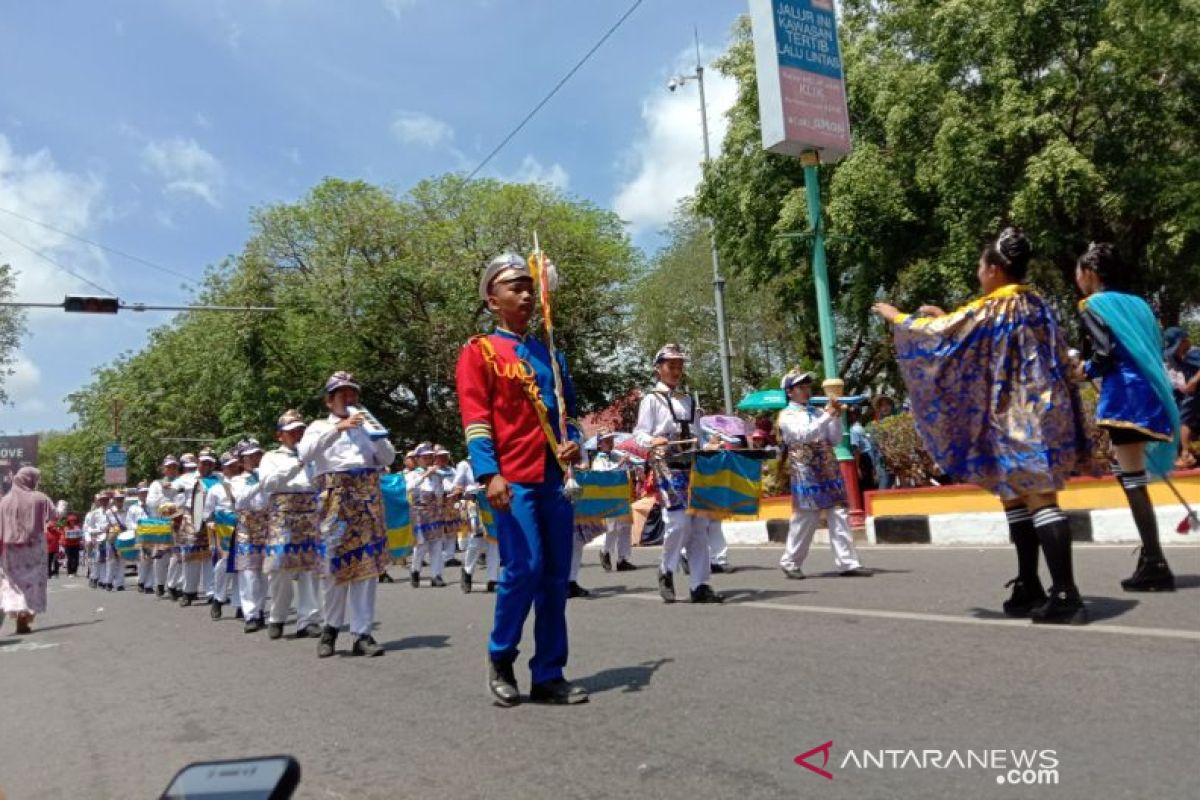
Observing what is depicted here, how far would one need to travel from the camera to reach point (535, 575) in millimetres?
4984

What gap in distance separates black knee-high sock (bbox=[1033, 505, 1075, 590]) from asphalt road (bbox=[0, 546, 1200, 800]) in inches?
11.0

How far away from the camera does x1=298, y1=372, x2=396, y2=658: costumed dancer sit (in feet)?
24.3

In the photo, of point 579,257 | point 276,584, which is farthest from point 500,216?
point 276,584

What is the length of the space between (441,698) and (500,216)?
30085 mm

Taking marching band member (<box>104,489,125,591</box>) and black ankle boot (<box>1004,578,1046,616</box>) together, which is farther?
marching band member (<box>104,489,125,591</box>)

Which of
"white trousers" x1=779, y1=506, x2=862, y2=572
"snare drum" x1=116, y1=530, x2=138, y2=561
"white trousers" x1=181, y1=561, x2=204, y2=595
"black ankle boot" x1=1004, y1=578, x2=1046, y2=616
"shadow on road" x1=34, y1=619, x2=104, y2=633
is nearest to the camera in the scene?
"black ankle boot" x1=1004, y1=578, x2=1046, y2=616

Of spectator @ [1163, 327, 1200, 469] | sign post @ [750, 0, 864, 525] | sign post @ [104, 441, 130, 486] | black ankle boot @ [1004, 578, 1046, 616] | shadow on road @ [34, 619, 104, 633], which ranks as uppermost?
sign post @ [750, 0, 864, 525]

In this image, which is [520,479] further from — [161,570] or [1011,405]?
[161,570]

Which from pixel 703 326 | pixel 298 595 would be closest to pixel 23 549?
pixel 298 595

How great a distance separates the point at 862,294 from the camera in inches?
995

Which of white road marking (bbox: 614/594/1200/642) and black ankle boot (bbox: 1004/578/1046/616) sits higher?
black ankle boot (bbox: 1004/578/1046/616)

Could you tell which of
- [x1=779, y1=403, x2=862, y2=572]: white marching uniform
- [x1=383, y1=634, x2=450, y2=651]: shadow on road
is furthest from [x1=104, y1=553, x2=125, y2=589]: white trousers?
[x1=779, y1=403, x2=862, y2=572]: white marching uniform

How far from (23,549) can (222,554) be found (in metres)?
2.40

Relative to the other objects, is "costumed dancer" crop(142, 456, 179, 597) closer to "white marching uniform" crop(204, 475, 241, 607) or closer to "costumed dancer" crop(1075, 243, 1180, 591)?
"white marching uniform" crop(204, 475, 241, 607)
